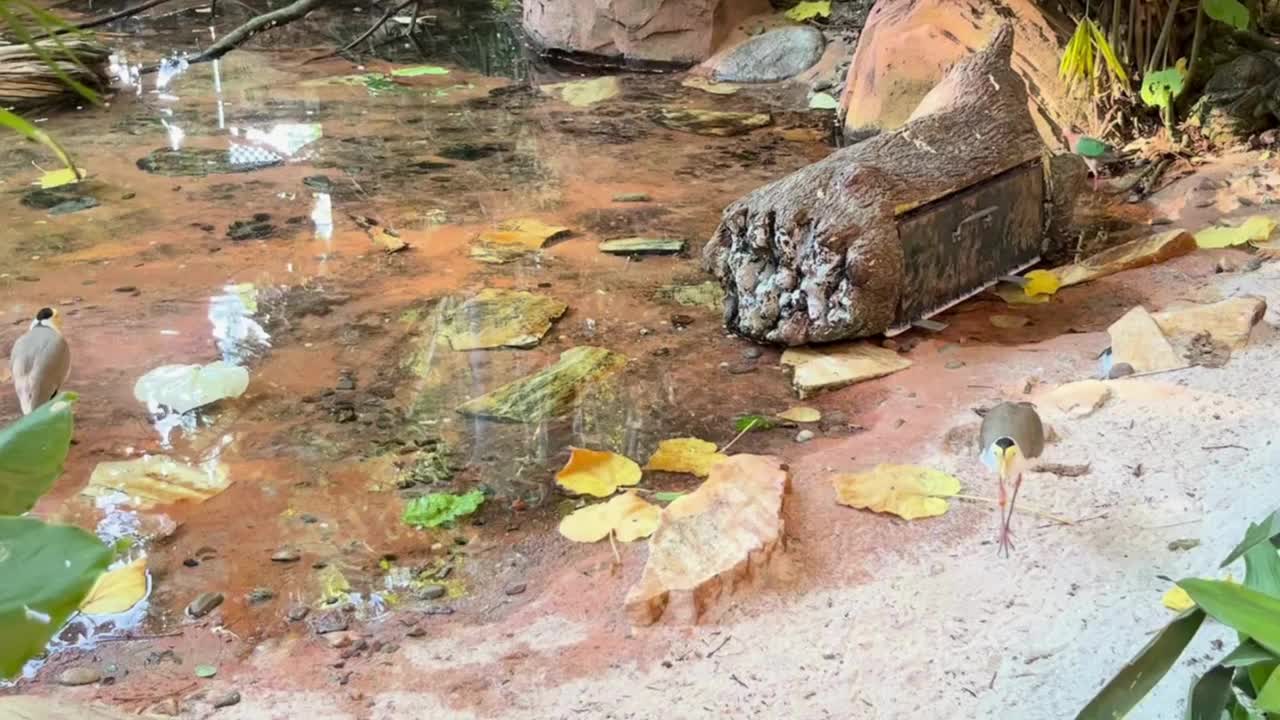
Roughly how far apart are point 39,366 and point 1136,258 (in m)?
3.86

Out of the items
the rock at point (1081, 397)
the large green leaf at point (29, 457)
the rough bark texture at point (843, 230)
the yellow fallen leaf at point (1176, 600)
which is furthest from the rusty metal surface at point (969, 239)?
the large green leaf at point (29, 457)

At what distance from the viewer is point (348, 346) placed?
3943mm

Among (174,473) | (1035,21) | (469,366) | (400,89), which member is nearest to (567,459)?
(469,366)

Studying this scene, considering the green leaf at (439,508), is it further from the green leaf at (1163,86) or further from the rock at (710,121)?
the rock at (710,121)

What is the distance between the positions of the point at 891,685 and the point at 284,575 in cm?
151

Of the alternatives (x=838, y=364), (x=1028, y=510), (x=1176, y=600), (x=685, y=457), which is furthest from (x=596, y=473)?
(x=1176, y=600)

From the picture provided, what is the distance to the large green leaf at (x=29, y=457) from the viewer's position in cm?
80

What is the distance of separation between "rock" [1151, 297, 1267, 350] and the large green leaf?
120 inches

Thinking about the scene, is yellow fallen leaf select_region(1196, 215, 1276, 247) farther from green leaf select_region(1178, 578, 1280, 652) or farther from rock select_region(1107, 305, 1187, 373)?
green leaf select_region(1178, 578, 1280, 652)

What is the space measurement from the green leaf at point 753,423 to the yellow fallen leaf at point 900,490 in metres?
0.60

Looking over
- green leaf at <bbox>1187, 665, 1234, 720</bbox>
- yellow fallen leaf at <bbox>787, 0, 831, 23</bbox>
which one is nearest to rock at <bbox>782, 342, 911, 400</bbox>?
green leaf at <bbox>1187, 665, 1234, 720</bbox>

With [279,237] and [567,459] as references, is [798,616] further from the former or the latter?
[279,237]

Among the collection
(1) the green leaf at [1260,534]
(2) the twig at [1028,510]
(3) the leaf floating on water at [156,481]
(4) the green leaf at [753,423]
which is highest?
(1) the green leaf at [1260,534]

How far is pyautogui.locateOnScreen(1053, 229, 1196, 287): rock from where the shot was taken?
420cm
